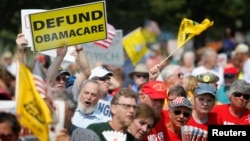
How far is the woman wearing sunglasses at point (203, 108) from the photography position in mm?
11531

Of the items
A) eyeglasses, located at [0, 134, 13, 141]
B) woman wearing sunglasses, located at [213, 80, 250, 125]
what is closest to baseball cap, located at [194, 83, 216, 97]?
woman wearing sunglasses, located at [213, 80, 250, 125]

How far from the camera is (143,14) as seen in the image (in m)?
32.7

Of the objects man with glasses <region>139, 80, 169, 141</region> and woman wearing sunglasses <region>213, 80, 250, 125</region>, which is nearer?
man with glasses <region>139, 80, 169, 141</region>

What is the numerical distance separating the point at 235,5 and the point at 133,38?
12.7 m

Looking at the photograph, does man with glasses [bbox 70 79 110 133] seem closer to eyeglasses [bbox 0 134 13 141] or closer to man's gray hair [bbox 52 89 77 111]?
man's gray hair [bbox 52 89 77 111]

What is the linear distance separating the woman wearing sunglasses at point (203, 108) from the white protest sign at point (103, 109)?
0.88 m

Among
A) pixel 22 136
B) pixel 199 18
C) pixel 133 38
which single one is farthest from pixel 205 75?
pixel 199 18

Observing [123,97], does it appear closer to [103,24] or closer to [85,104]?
[85,104]

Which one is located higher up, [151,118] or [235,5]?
[235,5]

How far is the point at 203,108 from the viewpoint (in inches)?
456

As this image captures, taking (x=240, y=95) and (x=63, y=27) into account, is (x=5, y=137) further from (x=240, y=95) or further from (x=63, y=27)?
(x=240, y=95)

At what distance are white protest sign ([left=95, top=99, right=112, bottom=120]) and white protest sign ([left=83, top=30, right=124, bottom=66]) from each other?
13.8 feet

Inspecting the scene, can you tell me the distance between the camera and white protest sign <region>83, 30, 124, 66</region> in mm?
16609

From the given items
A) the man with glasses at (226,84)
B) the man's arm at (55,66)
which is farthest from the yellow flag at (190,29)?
the man with glasses at (226,84)
